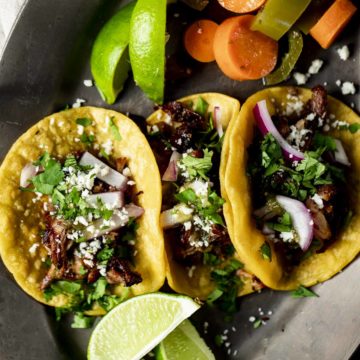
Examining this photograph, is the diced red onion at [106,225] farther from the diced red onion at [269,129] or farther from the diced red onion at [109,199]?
the diced red onion at [269,129]

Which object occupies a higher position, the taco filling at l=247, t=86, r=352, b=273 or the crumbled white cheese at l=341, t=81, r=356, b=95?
the crumbled white cheese at l=341, t=81, r=356, b=95

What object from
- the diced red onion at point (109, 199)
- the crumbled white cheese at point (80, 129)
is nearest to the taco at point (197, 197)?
the diced red onion at point (109, 199)

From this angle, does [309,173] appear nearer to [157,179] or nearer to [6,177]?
[157,179]

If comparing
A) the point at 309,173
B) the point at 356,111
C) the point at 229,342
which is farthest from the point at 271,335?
the point at 356,111

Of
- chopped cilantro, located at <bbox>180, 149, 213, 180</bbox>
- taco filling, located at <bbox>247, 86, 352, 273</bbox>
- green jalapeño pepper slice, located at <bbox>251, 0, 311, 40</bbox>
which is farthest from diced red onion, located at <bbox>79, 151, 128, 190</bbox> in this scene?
green jalapeño pepper slice, located at <bbox>251, 0, 311, 40</bbox>

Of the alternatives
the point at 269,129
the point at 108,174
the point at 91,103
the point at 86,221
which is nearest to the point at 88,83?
the point at 91,103

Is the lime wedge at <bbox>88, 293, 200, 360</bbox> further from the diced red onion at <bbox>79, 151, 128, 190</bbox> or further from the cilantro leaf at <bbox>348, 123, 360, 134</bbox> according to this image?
the cilantro leaf at <bbox>348, 123, 360, 134</bbox>
